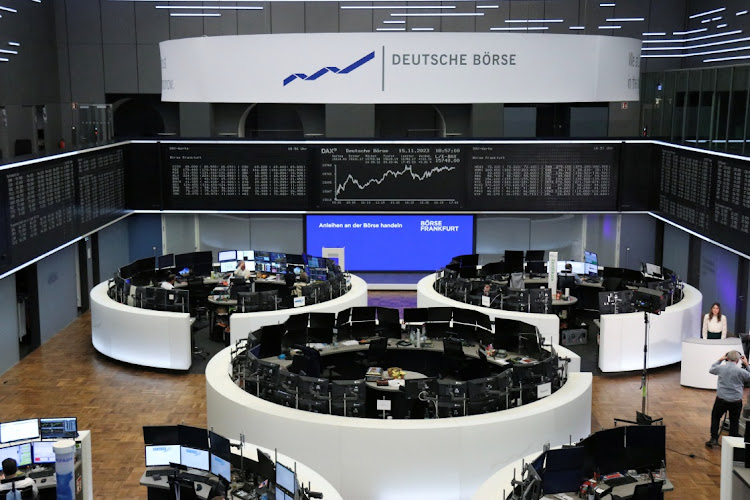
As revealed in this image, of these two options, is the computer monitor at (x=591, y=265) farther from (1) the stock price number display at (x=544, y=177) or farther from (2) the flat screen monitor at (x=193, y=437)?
(2) the flat screen monitor at (x=193, y=437)

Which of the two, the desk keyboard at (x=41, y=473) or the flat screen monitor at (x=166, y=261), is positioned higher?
the flat screen monitor at (x=166, y=261)

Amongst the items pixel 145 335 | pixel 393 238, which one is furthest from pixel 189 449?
pixel 393 238

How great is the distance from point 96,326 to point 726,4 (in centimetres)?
1489

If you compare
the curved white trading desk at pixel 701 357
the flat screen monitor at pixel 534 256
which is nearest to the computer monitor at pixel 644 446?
the curved white trading desk at pixel 701 357

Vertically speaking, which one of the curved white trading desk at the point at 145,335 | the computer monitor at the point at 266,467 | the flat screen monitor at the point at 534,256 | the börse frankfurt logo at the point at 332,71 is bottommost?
the curved white trading desk at the point at 145,335

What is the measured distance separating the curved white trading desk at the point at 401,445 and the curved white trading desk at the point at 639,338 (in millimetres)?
4762

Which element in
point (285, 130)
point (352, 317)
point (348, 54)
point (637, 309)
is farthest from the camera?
point (285, 130)

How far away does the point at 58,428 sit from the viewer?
962 centimetres

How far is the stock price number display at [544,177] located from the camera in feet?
65.7

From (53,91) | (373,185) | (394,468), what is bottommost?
(394,468)

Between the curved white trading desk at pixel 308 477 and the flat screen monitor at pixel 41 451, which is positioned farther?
the flat screen monitor at pixel 41 451

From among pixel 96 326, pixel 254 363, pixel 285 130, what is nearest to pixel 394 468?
pixel 254 363

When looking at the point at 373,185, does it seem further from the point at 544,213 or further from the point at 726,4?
the point at 726,4

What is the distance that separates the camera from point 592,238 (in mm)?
21500
